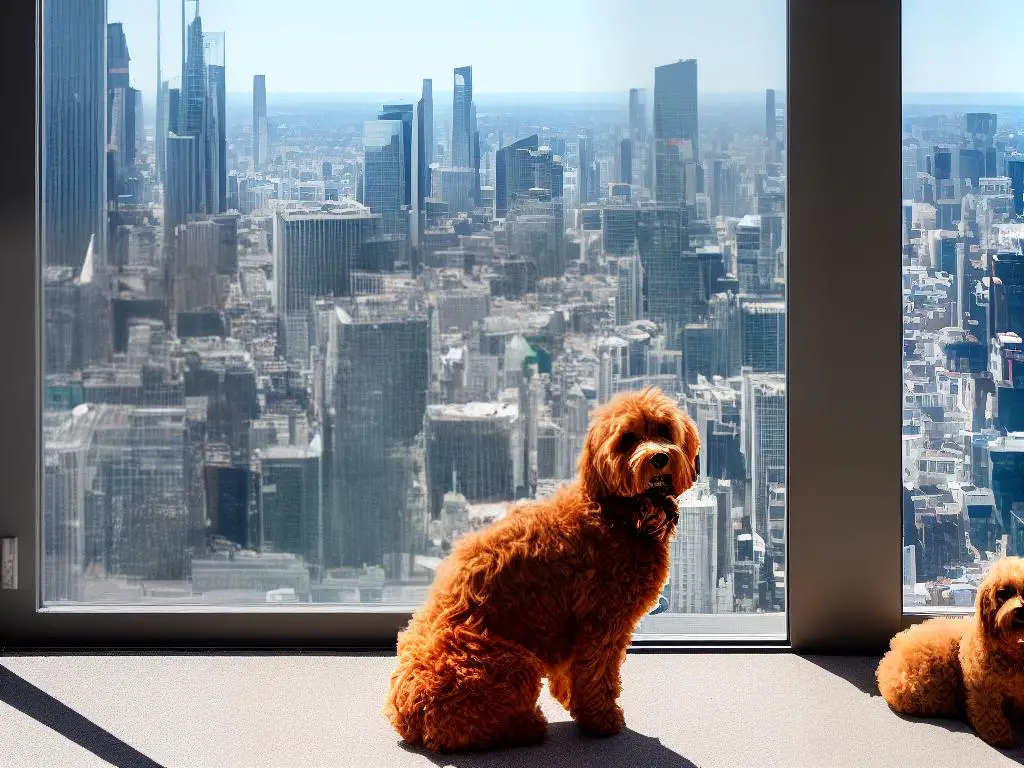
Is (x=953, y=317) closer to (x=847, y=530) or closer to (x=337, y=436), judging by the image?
(x=847, y=530)

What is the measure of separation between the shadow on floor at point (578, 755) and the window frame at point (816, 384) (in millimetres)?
573

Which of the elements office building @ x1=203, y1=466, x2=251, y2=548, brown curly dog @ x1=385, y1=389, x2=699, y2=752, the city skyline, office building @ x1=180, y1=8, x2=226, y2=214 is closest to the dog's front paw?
brown curly dog @ x1=385, y1=389, x2=699, y2=752

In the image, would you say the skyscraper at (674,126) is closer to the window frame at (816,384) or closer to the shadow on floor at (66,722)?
the window frame at (816,384)

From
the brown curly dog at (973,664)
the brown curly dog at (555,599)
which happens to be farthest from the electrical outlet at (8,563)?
the brown curly dog at (973,664)

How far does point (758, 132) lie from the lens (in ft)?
8.86

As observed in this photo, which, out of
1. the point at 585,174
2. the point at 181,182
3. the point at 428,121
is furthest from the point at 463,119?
the point at 181,182

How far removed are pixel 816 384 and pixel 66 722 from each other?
72.0 inches

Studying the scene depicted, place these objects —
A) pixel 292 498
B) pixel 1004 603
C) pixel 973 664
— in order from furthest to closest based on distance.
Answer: pixel 292 498 → pixel 973 664 → pixel 1004 603

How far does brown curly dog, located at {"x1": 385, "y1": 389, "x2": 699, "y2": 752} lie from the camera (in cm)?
→ 205

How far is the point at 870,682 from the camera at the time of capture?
248 cm

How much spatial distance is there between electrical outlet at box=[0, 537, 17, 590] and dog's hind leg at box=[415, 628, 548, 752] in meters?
1.27

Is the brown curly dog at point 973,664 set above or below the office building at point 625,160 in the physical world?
below

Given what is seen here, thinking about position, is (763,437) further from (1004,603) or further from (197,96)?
(197,96)

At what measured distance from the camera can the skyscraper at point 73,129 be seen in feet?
8.93
